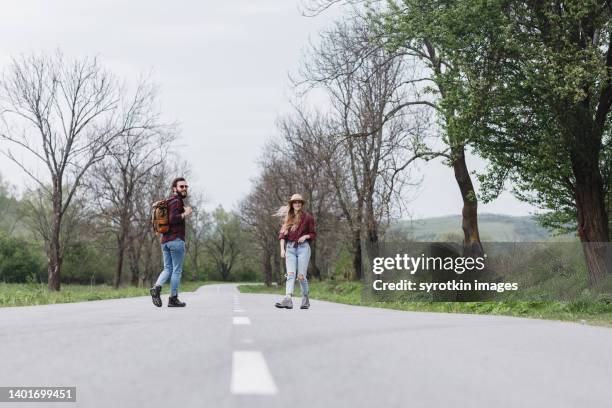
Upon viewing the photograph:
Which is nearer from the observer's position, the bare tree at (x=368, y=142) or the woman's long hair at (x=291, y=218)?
the woman's long hair at (x=291, y=218)

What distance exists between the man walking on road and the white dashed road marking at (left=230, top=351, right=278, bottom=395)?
22.7 feet

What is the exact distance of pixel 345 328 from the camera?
8.17m

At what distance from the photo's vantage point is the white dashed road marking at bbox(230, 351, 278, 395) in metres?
3.83

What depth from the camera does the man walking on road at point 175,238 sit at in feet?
40.2

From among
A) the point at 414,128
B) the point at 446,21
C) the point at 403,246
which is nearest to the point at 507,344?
the point at 446,21

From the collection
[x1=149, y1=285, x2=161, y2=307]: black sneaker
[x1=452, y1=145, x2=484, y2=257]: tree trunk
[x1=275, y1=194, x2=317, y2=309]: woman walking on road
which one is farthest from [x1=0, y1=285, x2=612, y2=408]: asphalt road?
[x1=452, y1=145, x2=484, y2=257]: tree trunk

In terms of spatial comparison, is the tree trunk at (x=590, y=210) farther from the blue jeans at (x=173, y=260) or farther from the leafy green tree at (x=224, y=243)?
the leafy green tree at (x=224, y=243)

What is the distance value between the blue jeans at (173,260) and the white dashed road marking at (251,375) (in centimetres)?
739

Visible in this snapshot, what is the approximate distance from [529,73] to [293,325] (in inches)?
375

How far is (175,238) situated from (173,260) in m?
0.46

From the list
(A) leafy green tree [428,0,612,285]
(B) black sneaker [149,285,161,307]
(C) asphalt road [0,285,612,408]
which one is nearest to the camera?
(C) asphalt road [0,285,612,408]

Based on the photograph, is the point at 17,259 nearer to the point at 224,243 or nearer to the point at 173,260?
the point at 224,243

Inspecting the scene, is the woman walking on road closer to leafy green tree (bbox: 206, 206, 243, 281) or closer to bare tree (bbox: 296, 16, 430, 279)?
bare tree (bbox: 296, 16, 430, 279)

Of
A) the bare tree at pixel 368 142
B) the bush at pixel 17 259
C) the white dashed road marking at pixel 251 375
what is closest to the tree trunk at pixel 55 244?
the bare tree at pixel 368 142
